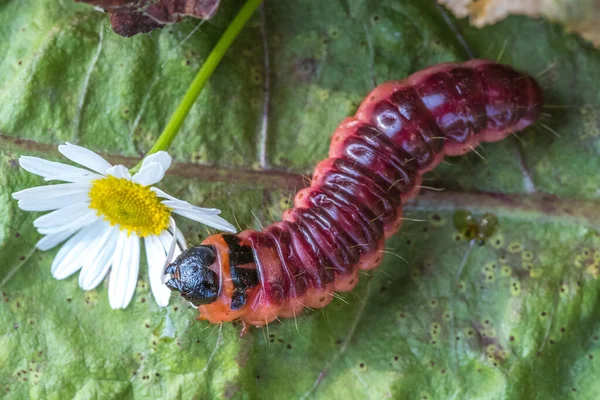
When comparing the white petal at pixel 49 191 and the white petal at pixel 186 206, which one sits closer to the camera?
the white petal at pixel 186 206

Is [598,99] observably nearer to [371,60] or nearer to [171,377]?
[371,60]

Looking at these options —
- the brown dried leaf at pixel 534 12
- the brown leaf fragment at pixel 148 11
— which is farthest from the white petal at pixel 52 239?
the brown dried leaf at pixel 534 12

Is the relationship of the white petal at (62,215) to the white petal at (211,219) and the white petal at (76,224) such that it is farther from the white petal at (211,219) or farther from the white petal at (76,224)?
the white petal at (211,219)

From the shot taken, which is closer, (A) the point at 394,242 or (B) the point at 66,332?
(B) the point at 66,332

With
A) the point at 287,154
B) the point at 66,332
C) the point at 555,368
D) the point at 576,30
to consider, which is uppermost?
the point at 576,30

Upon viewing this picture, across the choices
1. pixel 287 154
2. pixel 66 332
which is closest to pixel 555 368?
pixel 287 154
